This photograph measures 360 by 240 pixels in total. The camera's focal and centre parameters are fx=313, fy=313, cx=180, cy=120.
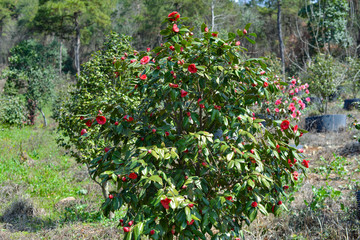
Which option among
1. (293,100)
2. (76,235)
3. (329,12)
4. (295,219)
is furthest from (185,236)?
(329,12)

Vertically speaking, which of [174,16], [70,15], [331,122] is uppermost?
[70,15]

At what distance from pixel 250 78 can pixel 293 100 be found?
12.7 ft

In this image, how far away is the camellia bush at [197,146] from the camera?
1.82m

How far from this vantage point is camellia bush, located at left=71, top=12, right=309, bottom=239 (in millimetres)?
1820

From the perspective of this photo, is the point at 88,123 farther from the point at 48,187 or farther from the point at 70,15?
the point at 70,15

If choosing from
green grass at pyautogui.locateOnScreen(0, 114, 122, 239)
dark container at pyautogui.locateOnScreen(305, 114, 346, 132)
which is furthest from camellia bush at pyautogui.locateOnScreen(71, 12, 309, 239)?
dark container at pyautogui.locateOnScreen(305, 114, 346, 132)

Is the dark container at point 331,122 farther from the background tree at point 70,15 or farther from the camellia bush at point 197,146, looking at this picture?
the background tree at point 70,15

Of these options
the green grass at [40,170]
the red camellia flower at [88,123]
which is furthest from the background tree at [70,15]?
the red camellia flower at [88,123]

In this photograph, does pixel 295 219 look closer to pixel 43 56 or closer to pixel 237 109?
pixel 237 109

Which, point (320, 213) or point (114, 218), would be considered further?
point (114, 218)

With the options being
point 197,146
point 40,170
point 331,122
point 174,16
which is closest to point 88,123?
point 197,146

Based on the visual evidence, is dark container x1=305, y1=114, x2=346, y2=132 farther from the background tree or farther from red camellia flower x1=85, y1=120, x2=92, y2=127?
the background tree

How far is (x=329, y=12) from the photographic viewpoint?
18891mm

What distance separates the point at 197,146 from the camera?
6.12ft
